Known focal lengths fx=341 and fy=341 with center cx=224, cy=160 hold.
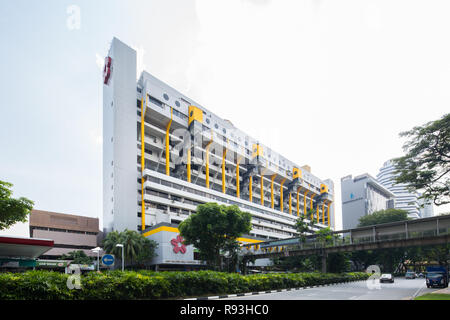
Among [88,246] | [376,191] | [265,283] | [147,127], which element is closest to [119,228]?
[88,246]

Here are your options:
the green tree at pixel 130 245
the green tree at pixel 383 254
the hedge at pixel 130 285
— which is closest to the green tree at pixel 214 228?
the green tree at pixel 130 245

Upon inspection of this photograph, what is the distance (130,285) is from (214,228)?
2071cm

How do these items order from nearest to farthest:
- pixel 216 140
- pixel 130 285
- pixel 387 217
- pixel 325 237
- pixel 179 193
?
1. pixel 130 285
2. pixel 325 237
3. pixel 179 193
4. pixel 216 140
5. pixel 387 217

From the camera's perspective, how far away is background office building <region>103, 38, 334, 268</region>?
5291 centimetres

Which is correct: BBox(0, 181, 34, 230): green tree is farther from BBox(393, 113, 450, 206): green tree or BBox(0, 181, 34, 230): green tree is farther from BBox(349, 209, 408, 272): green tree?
BBox(349, 209, 408, 272): green tree

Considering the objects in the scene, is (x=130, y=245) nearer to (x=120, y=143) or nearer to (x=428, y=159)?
(x=120, y=143)

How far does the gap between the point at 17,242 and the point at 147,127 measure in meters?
33.8

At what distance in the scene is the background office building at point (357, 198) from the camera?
144 metres

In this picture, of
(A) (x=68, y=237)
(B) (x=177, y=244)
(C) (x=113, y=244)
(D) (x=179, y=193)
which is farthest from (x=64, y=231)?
(D) (x=179, y=193)

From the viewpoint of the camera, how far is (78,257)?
48250 millimetres

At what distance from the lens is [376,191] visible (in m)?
159

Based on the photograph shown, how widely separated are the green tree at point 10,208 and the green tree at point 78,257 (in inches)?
692

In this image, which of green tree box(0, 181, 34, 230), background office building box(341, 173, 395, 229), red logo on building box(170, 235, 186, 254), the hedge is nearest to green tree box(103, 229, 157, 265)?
red logo on building box(170, 235, 186, 254)

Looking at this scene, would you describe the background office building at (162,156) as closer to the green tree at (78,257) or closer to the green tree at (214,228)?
the green tree at (78,257)
